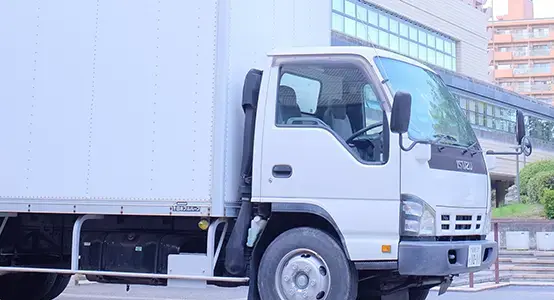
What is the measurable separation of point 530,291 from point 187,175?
30.4 ft

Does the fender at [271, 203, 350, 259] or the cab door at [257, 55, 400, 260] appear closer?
the cab door at [257, 55, 400, 260]

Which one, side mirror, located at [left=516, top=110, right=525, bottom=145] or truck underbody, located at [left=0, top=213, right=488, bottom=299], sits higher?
Answer: side mirror, located at [left=516, top=110, right=525, bottom=145]

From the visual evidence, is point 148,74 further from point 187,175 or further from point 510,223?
point 510,223

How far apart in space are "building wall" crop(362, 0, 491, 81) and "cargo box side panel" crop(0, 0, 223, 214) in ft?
118

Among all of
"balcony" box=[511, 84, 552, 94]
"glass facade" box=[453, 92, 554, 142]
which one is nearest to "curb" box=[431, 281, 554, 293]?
"glass facade" box=[453, 92, 554, 142]

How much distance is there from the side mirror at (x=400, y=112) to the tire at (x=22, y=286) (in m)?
6.02

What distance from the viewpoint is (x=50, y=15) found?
8.98 metres

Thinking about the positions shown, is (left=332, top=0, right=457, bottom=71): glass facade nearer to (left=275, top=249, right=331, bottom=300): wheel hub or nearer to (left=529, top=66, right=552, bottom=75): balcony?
(left=275, top=249, right=331, bottom=300): wheel hub

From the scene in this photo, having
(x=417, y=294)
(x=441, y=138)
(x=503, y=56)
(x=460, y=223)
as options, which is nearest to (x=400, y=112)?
(x=441, y=138)

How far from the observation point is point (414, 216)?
7281 mm

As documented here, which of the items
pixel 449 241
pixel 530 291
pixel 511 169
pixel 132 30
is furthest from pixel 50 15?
pixel 511 169

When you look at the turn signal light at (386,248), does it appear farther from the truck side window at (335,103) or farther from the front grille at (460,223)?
the truck side window at (335,103)

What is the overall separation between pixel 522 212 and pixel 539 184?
7.35 ft

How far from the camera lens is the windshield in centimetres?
761
